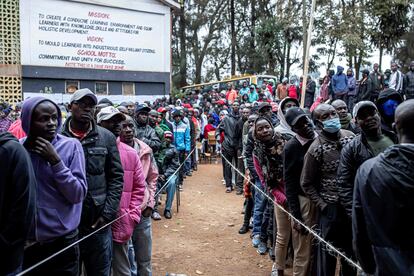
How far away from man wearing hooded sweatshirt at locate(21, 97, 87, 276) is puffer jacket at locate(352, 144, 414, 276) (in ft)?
6.13

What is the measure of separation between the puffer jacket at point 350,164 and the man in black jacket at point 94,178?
78.0 inches

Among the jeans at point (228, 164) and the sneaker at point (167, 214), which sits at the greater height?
the jeans at point (228, 164)

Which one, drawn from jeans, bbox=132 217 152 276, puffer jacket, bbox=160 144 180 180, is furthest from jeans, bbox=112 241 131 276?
puffer jacket, bbox=160 144 180 180

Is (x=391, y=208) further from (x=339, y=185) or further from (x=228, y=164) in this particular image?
(x=228, y=164)

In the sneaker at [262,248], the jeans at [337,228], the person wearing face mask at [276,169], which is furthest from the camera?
the sneaker at [262,248]

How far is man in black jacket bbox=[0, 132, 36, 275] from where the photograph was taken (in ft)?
7.12

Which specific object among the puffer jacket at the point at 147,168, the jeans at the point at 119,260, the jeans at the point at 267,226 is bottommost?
the jeans at the point at 267,226

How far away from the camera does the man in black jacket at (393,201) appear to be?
1.98 metres

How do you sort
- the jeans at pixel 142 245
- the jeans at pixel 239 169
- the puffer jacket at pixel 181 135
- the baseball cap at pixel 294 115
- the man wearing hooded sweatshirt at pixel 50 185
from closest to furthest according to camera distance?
the man wearing hooded sweatshirt at pixel 50 185 → the baseball cap at pixel 294 115 → the jeans at pixel 142 245 → the jeans at pixel 239 169 → the puffer jacket at pixel 181 135

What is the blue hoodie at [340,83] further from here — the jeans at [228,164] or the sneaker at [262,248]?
the sneaker at [262,248]

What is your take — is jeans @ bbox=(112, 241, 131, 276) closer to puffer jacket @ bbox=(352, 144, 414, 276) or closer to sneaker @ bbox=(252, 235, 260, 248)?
puffer jacket @ bbox=(352, 144, 414, 276)

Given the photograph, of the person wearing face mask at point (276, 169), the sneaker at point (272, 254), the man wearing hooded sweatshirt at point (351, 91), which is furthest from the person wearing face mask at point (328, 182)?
the man wearing hooded sweatshirt at point (351, 91)

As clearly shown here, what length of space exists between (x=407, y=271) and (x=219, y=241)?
5.28m

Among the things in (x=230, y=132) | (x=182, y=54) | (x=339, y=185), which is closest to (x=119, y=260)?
(x=339, y=185)
